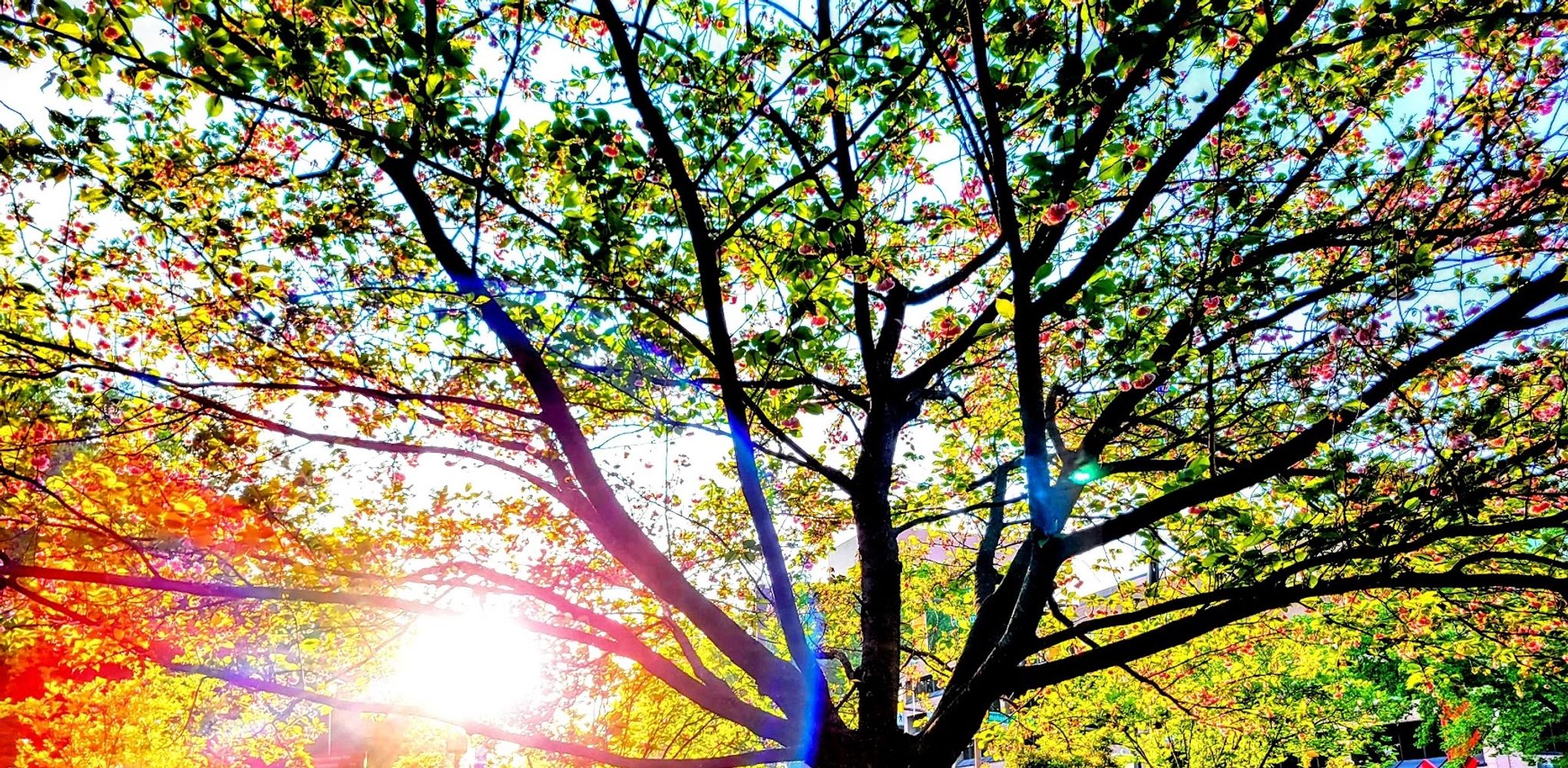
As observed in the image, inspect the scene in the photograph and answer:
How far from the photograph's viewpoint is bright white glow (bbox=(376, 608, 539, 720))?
5.62 metres

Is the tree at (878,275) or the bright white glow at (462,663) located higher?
the tree at (878,275)

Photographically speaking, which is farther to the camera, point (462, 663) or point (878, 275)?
point (462, 663)

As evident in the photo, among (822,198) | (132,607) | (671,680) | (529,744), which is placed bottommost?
(529,744)

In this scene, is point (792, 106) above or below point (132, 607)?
above

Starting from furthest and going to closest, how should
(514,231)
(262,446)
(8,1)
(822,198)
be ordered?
(262,446)
(514,231)
(822,198)
(8,1)

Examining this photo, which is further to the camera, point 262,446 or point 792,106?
point 262,446

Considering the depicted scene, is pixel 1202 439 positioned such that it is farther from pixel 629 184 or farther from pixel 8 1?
pixel 8 1

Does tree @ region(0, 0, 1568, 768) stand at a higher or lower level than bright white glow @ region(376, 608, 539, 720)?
higher

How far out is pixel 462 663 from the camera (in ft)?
24.2

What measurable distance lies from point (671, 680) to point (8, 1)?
517 cm

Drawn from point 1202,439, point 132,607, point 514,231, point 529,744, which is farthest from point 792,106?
point 132,607

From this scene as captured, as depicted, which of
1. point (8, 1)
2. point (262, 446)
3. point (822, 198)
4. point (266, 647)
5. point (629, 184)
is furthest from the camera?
Result: point (266, 647)

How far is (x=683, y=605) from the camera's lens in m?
5.11

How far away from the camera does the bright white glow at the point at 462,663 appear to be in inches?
221
